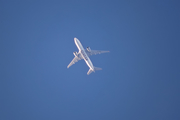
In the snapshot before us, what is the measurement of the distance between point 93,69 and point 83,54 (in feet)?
27.4

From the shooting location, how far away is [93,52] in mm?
76625

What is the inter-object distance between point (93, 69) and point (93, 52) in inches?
290

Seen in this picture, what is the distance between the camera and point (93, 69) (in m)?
75.7

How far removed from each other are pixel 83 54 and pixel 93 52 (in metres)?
6.26

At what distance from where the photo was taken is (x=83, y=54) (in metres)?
72.1

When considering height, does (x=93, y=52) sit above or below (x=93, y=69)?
above
